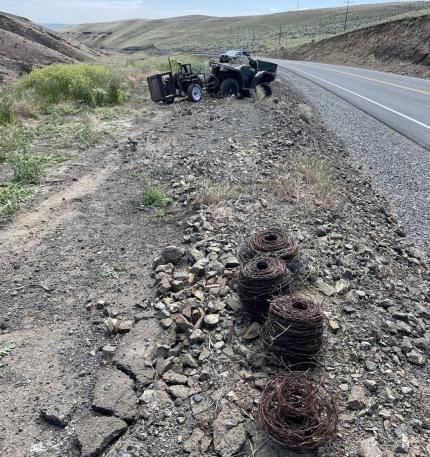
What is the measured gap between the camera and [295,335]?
3.80 meters

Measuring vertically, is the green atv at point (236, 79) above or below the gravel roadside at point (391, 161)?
above

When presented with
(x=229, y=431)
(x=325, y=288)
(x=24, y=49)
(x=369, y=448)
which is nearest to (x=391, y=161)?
(x=325, y=288)

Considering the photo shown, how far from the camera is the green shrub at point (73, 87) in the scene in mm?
15336

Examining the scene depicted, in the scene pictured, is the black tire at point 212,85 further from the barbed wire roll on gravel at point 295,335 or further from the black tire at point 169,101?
the barbed wire roll on gravel at point 295,335

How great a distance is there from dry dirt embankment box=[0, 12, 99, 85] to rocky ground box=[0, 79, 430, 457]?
17548 millimetres

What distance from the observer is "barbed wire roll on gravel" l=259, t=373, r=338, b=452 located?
3107mm

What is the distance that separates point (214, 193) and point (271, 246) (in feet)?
7.88

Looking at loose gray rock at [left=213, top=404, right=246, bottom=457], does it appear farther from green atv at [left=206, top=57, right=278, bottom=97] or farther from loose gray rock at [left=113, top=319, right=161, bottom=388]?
green atv at [left=206, top=57, right=278, bottom=97]

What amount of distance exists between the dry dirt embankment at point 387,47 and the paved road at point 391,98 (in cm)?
479

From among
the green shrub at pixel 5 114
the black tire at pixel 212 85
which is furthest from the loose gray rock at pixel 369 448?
the black tire at pixel 212 85

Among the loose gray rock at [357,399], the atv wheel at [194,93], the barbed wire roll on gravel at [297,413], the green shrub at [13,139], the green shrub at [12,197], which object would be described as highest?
the barbed wire roll on gravel at [297,413]

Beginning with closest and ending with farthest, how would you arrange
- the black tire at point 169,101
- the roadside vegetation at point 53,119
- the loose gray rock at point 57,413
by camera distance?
the loose gray rock at point 57,413 < the roadside vegetation at point 53,119 < the black tire at point 169,101

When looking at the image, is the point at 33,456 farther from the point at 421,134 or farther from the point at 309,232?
the point at 421,134

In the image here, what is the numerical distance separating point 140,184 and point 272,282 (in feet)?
15.2
